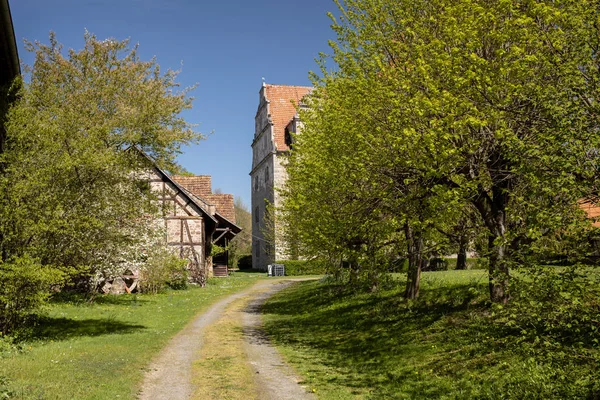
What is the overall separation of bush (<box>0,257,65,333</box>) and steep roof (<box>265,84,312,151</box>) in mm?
35734

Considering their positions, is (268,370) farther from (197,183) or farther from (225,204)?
(225,204)

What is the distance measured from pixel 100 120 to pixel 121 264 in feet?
28.7

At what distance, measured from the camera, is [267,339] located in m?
16.5

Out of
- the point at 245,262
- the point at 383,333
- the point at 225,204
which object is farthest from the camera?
the point at 245,262

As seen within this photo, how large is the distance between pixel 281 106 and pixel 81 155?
124ft

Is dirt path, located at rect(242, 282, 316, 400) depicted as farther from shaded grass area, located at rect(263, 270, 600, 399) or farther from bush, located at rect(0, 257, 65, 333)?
bush, located at rect(0, 257, 65, 333)

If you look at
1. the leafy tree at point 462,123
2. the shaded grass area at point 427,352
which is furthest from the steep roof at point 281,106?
the leafy tree at point 462,123

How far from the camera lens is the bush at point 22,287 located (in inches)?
526

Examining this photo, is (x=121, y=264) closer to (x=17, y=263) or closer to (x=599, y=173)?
(x=17, y=263)

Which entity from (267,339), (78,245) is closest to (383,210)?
(267,339)

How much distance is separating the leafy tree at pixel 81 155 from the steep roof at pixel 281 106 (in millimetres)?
31190

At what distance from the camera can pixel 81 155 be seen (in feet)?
47.9

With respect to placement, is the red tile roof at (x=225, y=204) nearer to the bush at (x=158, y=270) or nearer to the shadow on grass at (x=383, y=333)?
the bush at (x=158, y=270)

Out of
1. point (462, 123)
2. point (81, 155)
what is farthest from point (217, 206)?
point (462, 123)
